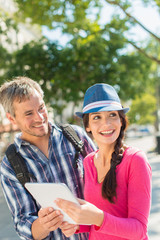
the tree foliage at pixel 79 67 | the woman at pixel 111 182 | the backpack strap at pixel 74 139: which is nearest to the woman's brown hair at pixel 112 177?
the woman at pixel 111 182

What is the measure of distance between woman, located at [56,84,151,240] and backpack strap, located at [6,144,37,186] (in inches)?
17.6

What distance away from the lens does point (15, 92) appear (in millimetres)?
2121

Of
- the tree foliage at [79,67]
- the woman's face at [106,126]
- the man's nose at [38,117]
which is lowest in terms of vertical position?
the woman's face at [106,126]

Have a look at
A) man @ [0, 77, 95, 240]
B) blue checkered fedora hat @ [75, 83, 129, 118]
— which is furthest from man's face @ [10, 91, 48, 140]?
blue checkered fedora hat @ [75, 83, 129, 118]

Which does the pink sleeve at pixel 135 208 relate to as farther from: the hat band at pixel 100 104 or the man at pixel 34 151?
the man at pixel 34 151

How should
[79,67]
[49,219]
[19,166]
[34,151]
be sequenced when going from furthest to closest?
[79,67]
[34,151]
[19,166]
[49,219]

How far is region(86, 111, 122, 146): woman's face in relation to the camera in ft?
5.27

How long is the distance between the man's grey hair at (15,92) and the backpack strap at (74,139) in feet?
1.24

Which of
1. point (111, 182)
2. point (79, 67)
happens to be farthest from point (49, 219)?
point (79, 67)

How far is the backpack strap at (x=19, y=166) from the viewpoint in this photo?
1891mm

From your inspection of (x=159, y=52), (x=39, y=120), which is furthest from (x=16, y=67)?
(x=39, y=120)

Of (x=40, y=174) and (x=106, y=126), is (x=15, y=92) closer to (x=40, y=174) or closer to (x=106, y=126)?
(x=40, y=174)

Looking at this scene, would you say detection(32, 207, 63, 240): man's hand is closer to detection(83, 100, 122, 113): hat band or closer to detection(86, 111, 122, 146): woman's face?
detection(86, 111, 122, 146): woman's face

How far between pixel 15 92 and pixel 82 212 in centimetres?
121
